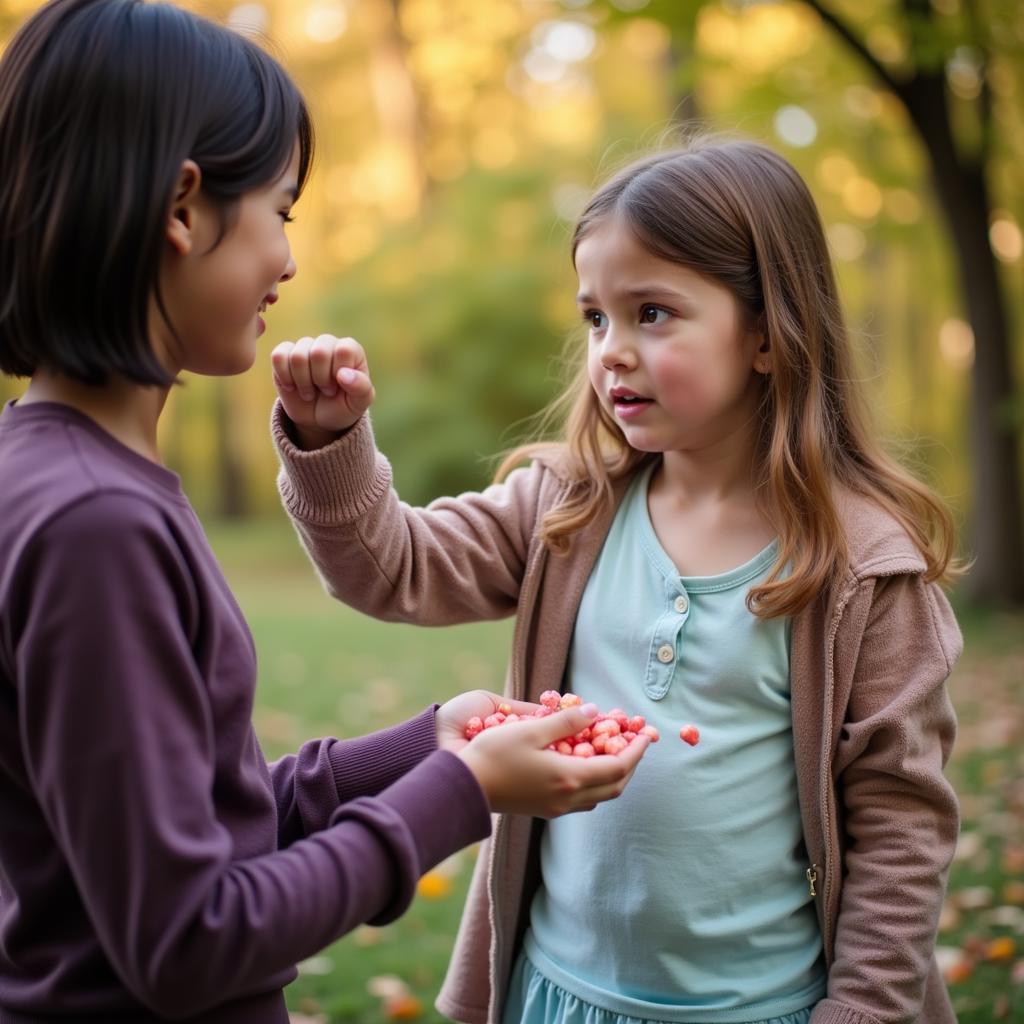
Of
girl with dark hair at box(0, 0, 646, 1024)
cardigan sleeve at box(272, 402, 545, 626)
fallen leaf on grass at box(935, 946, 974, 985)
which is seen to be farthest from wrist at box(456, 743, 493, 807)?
fallen leaf on grass at box(935, 946, 974, 985)

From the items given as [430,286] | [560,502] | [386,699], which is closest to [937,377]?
[430,286]

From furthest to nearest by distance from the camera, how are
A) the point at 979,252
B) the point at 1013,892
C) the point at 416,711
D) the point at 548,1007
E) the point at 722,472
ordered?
the point at 979,252 < the point at 416,711 < the point at 1013,892 < the point at 722,472 < the point at 548,1007

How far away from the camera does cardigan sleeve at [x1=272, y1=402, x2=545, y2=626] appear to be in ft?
7.06

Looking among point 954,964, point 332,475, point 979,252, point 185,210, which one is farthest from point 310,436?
point 979,252

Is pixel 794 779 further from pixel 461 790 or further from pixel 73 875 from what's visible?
pixel 73 875

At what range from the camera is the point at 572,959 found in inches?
88.8

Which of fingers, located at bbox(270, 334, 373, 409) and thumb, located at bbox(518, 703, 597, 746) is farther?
fingers, located at bbox(270, 334, 373, 409)

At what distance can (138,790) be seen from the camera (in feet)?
4.20

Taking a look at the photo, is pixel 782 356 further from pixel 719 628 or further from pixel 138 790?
pixel 138 790

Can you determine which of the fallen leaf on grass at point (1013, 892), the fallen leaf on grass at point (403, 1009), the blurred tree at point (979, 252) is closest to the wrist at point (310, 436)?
the fallen leaf on grass at point (403, 1009)

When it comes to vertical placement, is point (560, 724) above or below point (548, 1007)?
above

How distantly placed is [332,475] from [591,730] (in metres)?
0.66

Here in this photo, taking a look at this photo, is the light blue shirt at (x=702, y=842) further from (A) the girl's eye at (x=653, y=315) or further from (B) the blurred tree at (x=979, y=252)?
(B) the blurred tree at (x=979, y=252)

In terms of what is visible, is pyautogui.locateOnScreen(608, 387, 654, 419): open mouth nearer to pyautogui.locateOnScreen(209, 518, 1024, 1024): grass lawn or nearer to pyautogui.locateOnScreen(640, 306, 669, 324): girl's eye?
pyautogui.locateOnScreen(640, 306, 669, 324): girl's eye
